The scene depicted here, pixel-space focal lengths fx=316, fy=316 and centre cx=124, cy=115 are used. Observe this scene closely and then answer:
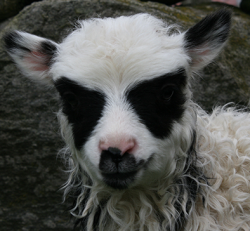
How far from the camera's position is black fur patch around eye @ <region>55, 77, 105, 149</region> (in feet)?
6.46

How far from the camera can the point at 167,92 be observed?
82.0 inches

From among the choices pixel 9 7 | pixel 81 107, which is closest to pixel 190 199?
pixel 81 107

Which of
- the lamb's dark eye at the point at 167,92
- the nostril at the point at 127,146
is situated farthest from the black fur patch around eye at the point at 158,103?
the nostril at the point at 127,146

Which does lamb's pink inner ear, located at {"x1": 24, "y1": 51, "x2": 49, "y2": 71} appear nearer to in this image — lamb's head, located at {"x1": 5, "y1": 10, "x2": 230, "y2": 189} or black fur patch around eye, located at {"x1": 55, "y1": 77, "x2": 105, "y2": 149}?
lamb's head, located at {"x1": 5, "y1": 10, "x2": 230, "y2": 189}

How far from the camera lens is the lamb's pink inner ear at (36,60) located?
247 cm

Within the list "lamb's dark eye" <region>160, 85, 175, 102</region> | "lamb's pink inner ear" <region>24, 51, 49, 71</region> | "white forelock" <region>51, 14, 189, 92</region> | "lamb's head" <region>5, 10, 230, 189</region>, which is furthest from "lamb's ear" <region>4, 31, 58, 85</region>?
"lamb's dark eye" <region>160, 85, 175, 102</region>

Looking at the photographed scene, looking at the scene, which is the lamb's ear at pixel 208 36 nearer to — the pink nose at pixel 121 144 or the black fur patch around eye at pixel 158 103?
the black fur patch around eye at pixel 158 103

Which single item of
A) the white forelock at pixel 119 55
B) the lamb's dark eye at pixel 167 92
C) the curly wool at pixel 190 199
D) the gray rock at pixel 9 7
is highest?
the white forelock at pixel 119 55

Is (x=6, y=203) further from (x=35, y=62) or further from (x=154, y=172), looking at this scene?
(x=154, y=172)

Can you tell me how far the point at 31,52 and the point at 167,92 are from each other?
1.13 m

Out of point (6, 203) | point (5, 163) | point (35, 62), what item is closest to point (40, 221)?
point (6, 203)

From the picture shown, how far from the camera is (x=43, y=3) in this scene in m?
3.75

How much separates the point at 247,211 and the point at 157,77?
1.23 m

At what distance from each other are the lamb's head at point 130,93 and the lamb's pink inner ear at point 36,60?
0.18 metres
